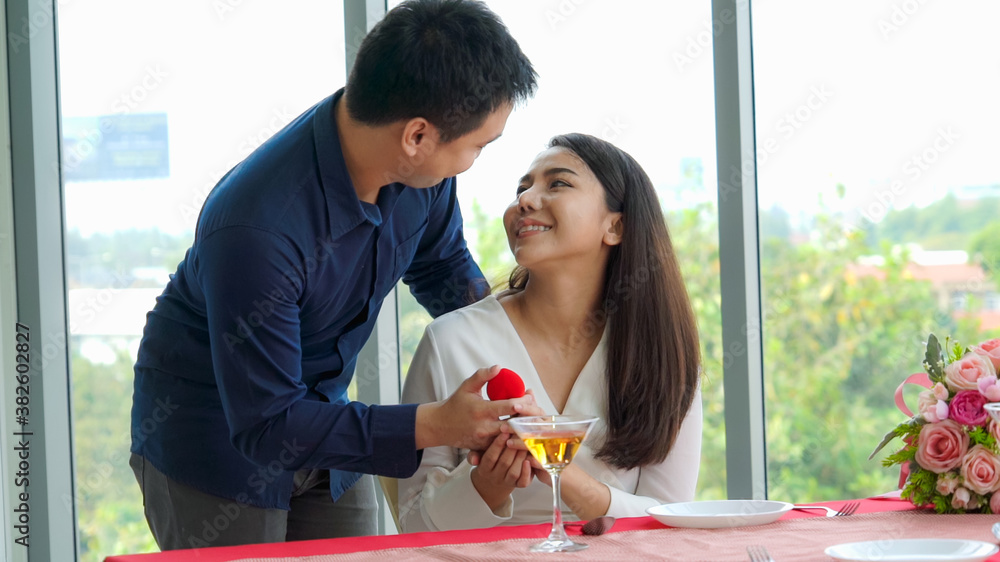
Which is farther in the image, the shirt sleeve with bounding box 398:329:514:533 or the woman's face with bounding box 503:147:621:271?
the woman's face with bounding box 503:147:621:271

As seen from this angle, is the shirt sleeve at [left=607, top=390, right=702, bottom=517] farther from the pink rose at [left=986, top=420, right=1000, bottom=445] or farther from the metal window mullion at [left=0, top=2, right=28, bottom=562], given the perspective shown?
the metal window mullion at [left=0, top=2, right=28, bottom=562]

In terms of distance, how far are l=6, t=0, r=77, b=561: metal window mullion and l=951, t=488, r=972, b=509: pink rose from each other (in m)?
2.52

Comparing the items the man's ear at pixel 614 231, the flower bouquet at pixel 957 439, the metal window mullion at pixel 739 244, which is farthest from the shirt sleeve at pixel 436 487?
the metal window mullion at pixel 739 244

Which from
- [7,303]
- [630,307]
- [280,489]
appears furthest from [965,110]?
[7,303]

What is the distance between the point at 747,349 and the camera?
2432mm

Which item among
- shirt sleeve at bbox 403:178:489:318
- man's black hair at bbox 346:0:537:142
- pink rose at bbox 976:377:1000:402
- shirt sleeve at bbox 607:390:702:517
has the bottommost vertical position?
shirt sleeve at bbox 607:390:702:517

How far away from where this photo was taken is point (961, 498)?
1452mm

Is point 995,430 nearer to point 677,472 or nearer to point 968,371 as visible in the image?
point 968,371

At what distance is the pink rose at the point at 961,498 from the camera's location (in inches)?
57.1

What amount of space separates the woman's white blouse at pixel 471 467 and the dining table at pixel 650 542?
33 cm

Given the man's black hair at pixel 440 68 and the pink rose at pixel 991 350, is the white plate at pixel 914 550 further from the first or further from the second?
the man's black hair at pixel 440 68

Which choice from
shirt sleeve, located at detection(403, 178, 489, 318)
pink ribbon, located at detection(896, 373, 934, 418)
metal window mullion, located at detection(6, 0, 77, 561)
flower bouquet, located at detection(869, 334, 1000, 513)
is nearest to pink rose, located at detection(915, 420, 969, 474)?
flower bouquet, located at detection(869, 334, 1000, 513)

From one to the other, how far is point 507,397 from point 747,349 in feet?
3.36

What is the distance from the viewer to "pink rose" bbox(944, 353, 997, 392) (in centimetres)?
150
